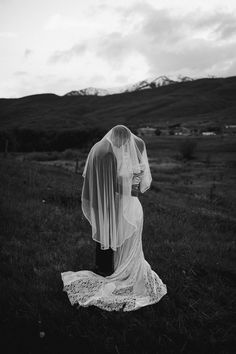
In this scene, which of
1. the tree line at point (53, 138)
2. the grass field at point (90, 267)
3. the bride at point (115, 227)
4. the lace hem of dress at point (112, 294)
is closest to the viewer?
the grass field at point (90, 267)

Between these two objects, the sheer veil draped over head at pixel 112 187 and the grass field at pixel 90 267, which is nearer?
the grass field at pixel 90 267

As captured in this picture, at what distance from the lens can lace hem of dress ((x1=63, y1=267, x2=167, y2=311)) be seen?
16.1ft

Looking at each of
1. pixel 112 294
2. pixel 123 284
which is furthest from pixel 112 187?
pixel 112 294

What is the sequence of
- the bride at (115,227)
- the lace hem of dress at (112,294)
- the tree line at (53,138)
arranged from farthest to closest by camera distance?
1. the tree line at (53,138)
2. the bride at (115,227)
3. the lace hem of dress at (112,294)

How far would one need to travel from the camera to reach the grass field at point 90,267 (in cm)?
424

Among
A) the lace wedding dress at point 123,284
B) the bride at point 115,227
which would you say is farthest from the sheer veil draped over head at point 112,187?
the lace wedding dress at point 123,284

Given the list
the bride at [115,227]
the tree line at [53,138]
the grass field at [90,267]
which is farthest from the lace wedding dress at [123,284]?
the tree line at [53,138]

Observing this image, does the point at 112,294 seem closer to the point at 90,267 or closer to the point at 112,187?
the point at 90,267

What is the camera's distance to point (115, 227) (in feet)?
17.7

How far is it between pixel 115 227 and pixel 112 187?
72 centimetres

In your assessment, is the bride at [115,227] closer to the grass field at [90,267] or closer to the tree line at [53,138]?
the grass field at [90,267]

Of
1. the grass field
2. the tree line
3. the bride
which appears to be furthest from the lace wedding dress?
the tree line

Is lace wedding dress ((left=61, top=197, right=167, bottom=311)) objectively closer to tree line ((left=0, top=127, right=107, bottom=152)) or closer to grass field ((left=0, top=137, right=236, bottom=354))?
grass field ((left=0, top=137, right=236, bottom=354))

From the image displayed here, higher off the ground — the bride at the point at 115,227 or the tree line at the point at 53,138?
the tree line at the point at 53,138
